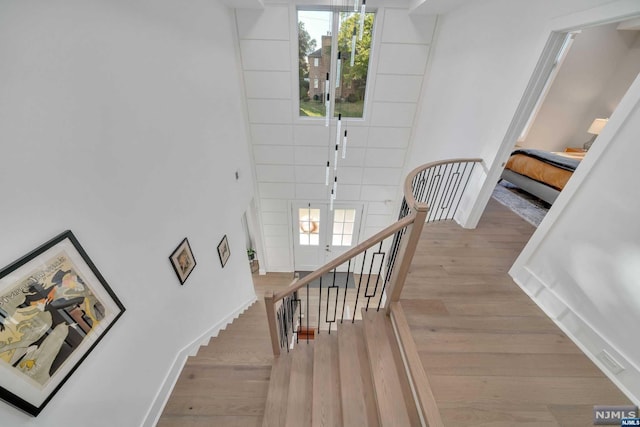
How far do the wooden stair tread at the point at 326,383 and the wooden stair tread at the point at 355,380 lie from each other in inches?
5.4

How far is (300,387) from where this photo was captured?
6.80 ft

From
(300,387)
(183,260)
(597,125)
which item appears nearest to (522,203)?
(597,125)

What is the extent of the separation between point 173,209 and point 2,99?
3.98 feet

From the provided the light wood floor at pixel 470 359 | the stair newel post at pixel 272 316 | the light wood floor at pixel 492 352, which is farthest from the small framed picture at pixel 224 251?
the light wood floor at pixel 492 352

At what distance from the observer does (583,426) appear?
1.37 metres

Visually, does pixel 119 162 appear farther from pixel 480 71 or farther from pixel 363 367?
pixel 480 71

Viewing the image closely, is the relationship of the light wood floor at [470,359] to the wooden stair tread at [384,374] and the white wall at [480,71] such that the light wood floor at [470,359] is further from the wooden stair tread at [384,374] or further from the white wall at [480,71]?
the white wall at [480,71]

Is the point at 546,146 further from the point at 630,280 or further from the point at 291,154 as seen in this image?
the point at 291,154

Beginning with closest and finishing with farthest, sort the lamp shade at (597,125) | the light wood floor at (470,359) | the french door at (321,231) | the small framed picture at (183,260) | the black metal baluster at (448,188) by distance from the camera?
the light wood floor at (470,359)
the small framed picture at (183,260)
the black metal baluster at (448,188)
the lamp shade at (597,125)
the french door at (321,231)

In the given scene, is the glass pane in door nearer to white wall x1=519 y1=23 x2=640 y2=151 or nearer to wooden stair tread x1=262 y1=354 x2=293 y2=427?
wooden stair tread x1=262 y1=354 x2=293 y2=427

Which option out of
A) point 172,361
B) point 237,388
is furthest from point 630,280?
point 172,361

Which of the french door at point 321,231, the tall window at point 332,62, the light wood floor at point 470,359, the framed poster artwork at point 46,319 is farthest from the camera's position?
the french door at point 321,231

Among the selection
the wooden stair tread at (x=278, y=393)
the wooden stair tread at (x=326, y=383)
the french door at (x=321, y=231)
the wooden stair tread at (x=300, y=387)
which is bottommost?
the french door at (x=321, y=231)

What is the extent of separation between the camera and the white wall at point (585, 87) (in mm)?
4598
